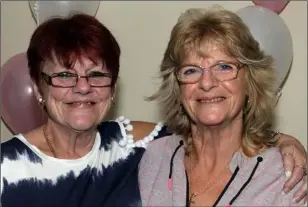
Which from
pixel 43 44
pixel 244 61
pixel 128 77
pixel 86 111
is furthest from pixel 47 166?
pixel 128 77

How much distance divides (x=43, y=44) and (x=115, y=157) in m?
0.54

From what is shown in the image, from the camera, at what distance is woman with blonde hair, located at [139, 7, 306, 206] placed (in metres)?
1.72

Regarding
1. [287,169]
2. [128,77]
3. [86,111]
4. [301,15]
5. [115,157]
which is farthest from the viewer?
[128,77]

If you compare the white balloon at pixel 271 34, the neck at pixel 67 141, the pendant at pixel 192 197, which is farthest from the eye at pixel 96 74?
the white balloon at pixel 271 34

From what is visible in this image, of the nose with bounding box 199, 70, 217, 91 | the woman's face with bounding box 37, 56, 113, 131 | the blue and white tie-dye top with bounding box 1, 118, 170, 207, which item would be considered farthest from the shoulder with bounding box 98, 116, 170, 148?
the nose with bounding box 199, 70, 217, 91

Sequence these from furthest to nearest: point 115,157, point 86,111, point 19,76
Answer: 1. point 19,76
2. point 115,157
3. point 86,111

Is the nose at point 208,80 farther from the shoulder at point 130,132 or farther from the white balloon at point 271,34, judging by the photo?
the white balloon at point 271,34

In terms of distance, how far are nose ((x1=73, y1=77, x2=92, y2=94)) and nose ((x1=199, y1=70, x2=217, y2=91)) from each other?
1.40 feet

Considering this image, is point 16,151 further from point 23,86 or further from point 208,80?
point 208,80

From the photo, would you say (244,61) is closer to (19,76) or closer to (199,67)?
(199,67)

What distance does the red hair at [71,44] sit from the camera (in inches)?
68.6

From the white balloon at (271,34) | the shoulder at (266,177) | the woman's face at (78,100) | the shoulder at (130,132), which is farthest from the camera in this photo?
the white balloon at (271,34)

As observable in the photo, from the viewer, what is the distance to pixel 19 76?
2.36m

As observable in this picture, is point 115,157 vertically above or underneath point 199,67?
underneath
